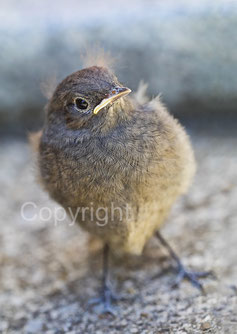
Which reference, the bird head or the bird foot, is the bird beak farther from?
the bird foot

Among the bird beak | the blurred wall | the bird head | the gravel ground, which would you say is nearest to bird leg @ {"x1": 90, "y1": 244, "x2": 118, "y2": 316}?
the gravel ground

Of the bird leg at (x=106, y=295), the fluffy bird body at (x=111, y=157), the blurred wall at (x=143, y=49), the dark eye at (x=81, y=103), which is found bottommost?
the bird leg at (x=106, y=295)

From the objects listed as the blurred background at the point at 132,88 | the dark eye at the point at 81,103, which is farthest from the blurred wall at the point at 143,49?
the dark eye at the point at 81,103

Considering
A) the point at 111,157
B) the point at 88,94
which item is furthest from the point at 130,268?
the point at 88,94

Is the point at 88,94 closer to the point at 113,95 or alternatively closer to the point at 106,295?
the point at 113,95

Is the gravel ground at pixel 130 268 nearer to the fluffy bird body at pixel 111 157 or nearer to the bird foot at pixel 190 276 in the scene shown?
the bird foot at pixel 190 276

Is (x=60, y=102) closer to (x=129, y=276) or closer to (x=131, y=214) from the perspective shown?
(x=131, y=214)
